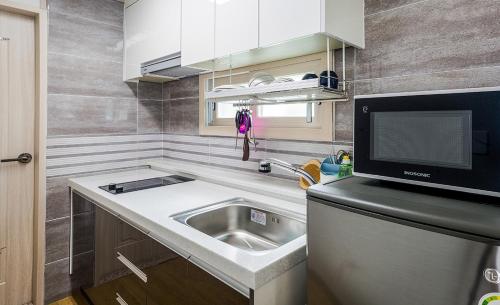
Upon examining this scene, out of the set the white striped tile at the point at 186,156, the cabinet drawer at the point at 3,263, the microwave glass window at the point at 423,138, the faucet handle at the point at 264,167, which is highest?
the microwave glass window at the point at 423,138

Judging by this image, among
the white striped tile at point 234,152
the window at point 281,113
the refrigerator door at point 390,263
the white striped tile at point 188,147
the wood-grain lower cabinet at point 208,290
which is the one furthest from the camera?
the white striped tile at point 188,147

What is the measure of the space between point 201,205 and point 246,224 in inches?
10.6

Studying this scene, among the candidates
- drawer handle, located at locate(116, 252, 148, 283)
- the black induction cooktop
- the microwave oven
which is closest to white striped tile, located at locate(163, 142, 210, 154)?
the black induction cooktop

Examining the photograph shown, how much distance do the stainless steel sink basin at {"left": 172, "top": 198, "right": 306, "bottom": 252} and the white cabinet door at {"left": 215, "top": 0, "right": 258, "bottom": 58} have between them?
0.80 metres

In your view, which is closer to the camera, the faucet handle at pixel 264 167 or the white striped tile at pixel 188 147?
the faucet handle at pixel 264 167

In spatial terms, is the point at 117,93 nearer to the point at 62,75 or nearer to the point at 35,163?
the point at 62,75

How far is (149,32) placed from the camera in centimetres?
212

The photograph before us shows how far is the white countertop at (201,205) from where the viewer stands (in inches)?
34.9

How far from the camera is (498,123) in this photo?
67 cm

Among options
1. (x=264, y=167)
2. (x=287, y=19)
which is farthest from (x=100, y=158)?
(x=287, y=19)

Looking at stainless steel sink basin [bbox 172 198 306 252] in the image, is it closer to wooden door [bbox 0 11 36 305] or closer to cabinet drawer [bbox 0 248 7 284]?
wooden door [bbox 0 11 36 305]

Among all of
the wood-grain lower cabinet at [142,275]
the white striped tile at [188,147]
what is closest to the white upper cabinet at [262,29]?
the white striped tile at [188,147]

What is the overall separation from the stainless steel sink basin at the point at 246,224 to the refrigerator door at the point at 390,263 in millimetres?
498

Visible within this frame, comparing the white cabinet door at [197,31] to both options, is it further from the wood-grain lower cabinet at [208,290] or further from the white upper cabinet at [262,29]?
the wood-grain lower cabinet at [208,290]
